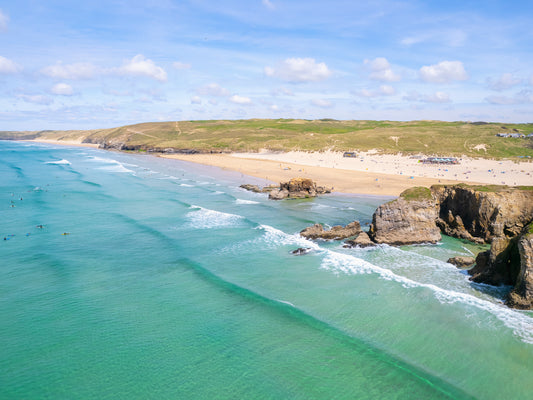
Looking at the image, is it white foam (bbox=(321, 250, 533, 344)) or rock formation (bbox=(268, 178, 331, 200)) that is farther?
rock formation (bbox=(268, 178, 331, 200))

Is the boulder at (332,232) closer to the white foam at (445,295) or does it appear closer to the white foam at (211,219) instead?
the white foam at (445,295)

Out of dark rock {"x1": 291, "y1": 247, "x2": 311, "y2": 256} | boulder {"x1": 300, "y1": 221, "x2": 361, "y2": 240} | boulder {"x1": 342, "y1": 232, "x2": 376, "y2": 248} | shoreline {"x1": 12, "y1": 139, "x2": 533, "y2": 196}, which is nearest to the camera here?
dark rock {"x1": 291, "y1": 247, "x2": 311, "y2": 256}

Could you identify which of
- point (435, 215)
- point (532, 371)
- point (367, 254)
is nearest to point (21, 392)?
point (532, 371)

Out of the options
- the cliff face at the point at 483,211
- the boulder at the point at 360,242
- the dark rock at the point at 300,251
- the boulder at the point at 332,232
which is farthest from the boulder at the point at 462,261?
the dark rock at the point at 300,251

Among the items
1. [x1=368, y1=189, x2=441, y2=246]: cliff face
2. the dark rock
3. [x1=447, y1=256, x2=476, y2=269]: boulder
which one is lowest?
the dark rock

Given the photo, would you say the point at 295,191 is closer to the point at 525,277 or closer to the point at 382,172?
the point at 382,172

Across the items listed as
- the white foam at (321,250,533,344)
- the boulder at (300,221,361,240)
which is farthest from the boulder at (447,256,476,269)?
the boulder at (300,221,361,240)

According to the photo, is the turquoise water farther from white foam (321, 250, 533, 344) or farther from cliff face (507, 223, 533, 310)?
cliff face (507, 223, 533, 310)

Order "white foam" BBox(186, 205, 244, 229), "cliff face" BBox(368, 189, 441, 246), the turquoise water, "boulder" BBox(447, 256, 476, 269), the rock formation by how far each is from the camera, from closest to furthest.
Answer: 1. the turquoise water
2. "boulder" BBox(447, 256, 476, 269)
3. "cliff face" BBox(368, 189, 441, 246)
4. "white foam" BBox(186, 205, 244, 229)
5. the rock formation
